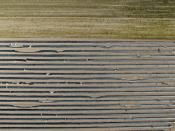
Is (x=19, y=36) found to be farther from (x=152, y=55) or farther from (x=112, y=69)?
(x=152, y=55)

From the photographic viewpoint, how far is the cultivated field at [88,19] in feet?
3.19

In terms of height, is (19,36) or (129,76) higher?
(19,36)

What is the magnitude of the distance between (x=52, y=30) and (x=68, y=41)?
0.10 m

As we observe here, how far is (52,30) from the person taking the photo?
3.20 feet

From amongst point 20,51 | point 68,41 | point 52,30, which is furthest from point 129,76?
point 20,51

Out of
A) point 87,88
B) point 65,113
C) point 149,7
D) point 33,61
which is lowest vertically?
Result: point 65,113

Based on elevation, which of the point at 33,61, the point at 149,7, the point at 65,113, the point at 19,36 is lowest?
the point at 65,113

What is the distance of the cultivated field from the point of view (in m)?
0.97

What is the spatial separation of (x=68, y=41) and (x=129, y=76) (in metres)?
0.38

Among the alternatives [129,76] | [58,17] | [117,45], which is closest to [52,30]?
[58,17]

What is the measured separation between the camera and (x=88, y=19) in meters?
0.98

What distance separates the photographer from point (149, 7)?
0.98m

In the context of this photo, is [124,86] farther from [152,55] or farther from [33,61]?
[33,61]

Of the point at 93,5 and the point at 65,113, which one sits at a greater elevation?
the point at 93,5
